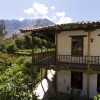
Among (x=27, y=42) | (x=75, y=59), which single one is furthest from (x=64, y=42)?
(x=27, y=42)

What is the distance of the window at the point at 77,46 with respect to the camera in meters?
19.0

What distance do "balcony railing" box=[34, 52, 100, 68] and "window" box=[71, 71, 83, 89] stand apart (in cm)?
107

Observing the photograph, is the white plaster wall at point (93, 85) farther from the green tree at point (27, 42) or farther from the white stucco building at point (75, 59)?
the green tree at point (27, 42)

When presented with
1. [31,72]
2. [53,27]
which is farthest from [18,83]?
[31,72]

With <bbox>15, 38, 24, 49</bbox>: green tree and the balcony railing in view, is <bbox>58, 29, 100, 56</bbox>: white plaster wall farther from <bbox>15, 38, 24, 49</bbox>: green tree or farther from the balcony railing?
<bbox>15, 38, 24, 49</bbox>: green tree

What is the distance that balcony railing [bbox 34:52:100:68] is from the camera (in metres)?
18.0

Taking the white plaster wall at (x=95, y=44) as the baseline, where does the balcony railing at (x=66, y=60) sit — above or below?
below

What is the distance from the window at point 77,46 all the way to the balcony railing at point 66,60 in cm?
37

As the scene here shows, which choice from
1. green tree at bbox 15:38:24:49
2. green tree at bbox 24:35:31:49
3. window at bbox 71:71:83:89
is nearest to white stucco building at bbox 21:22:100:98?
window at bbox 71:71:83:89

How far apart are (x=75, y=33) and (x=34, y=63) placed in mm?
4151

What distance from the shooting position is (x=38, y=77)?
1001 inches

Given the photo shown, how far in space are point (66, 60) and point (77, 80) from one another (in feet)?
6.21

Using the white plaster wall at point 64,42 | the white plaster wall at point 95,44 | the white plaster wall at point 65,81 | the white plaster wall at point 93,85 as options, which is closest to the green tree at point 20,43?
the white plaster wall at point 64,42

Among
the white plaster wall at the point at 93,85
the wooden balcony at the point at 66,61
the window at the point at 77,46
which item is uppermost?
the window at the point at 77,46
